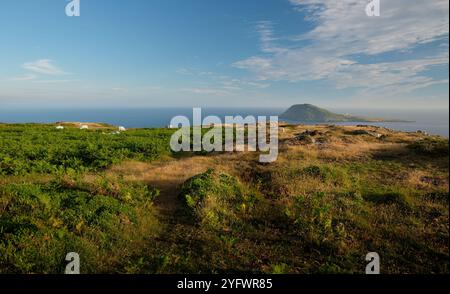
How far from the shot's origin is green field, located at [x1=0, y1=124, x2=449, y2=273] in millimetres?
8875

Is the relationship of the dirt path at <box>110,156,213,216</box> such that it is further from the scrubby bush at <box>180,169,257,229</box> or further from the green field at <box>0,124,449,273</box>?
the scrubby bush at <box>180,169,257,229</box>

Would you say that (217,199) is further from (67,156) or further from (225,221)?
(67,156)

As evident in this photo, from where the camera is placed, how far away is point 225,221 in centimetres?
1167

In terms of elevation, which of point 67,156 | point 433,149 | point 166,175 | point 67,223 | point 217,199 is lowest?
point 67,223

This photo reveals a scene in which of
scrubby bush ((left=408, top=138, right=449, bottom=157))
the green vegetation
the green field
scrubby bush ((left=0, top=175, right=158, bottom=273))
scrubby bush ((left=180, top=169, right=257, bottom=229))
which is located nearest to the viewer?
scrubby bush ((left=0, top=175, right=158, bottom=273))

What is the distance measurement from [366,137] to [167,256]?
33325mm

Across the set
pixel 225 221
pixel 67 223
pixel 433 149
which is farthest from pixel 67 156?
pixel 433 149

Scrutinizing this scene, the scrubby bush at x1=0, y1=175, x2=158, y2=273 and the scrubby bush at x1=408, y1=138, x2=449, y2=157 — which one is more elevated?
the scrubby bush at x1=408, y1=138, x2=449, y2=157

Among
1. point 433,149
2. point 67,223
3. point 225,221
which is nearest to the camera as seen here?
point 67,223

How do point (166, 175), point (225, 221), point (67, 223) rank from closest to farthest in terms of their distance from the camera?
1. point (67, 223)
2. point (225, 221)
3. point (166, 175)

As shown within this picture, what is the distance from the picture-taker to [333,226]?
1121 cm

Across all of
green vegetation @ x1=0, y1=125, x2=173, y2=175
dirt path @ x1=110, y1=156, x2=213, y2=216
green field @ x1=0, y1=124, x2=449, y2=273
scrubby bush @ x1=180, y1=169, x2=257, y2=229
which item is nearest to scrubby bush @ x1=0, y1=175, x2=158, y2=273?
green field @ x1=0, y1=124, x2=449, y2=273

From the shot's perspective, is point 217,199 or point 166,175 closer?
point 217,199
